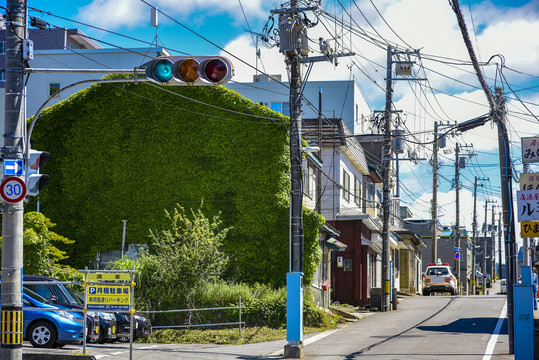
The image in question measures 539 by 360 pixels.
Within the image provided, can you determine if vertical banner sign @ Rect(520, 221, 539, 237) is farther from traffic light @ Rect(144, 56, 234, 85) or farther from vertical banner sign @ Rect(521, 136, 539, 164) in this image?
traffic light @ Rect(144, 56, 234, 85)

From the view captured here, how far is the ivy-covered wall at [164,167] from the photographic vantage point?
29.0m

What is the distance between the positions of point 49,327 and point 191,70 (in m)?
9.04

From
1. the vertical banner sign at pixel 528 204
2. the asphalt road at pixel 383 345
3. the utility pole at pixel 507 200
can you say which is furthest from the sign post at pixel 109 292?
the utility pole at pixel 507 200

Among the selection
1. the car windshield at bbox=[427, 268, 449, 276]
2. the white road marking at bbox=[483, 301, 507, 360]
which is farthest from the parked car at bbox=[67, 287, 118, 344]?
the car windshield at bbox=[427, 268, 449, 276]

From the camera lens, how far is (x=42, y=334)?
17.7 metres

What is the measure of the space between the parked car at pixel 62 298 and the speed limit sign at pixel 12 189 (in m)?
6.22

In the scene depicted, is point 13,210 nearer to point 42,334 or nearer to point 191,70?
point 191,70

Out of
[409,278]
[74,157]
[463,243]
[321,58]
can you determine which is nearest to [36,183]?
[321,58]

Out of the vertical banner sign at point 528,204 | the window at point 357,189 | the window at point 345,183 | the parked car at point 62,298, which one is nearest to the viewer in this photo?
the vertical banner sign at point 528,204

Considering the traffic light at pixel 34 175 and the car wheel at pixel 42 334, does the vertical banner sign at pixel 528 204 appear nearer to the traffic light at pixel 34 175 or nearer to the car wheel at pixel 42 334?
the traffic light at pixel 34 175

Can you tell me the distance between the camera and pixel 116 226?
30094 millimetres

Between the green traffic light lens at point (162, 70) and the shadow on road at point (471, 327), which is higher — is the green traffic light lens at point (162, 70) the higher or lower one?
the higher one

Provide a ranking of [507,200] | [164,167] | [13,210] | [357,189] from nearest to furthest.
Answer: [13,210] < [507,200] < [164,167] < [357,189]

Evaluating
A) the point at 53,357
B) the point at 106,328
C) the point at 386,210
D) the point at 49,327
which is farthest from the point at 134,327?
the point at 386,210
